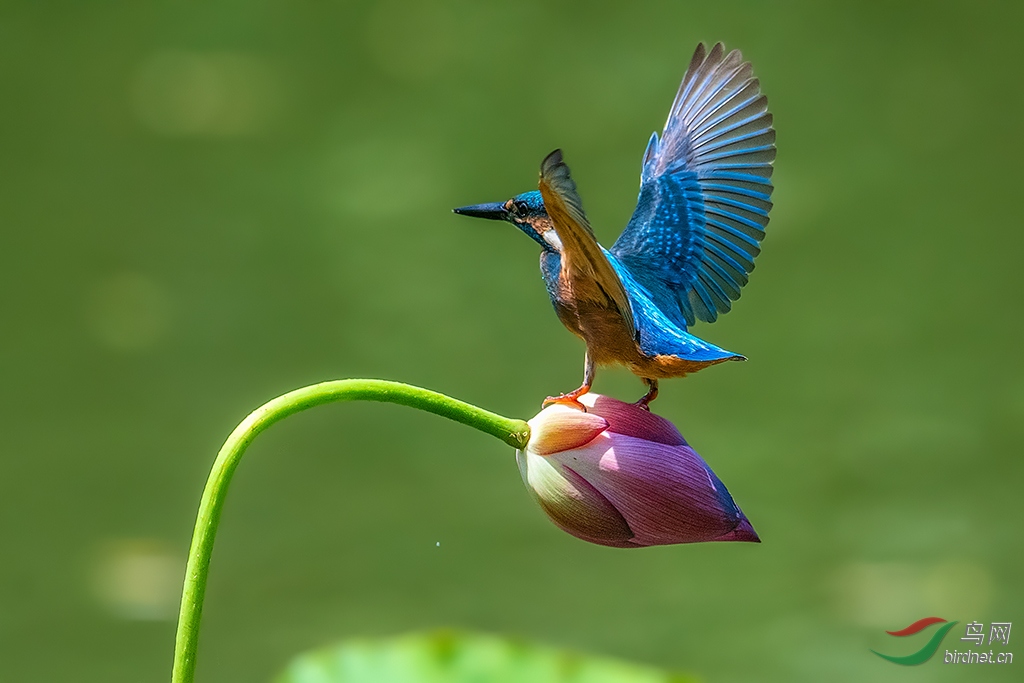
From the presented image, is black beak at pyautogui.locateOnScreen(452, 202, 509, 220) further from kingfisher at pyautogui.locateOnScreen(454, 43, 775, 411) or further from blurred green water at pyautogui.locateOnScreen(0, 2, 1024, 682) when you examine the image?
blurred green water at pyautogui.locateOnScreen(0, 2, 1024, 682)

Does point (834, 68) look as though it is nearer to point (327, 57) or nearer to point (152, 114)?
point (327, 57)

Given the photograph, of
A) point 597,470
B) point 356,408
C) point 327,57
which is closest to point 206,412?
point 356,408

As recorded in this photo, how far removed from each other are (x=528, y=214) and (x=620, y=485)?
196 mm

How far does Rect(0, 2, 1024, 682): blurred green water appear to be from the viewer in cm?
210

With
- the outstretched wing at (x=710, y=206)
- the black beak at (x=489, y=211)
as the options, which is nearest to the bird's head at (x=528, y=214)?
the black beak at (x=489, y=211)

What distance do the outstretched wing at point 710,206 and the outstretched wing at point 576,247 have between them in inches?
4.8

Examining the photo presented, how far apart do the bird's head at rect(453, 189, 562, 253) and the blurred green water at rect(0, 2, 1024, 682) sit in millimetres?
1434

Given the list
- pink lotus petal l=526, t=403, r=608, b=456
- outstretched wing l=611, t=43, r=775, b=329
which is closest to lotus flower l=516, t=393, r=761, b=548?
pink lotus petal l=526, t=403, r=608, b=456

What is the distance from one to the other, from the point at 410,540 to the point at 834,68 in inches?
68.6

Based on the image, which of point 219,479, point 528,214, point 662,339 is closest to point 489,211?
point 528,214

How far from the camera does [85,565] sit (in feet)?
7.07

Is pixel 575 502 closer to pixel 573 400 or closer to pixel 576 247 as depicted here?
pixel 573 400

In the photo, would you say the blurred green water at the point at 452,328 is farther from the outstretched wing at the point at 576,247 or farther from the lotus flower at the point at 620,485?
the outstretched wing at the point at 576,247

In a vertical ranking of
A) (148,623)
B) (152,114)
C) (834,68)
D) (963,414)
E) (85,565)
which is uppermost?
(834,68)
